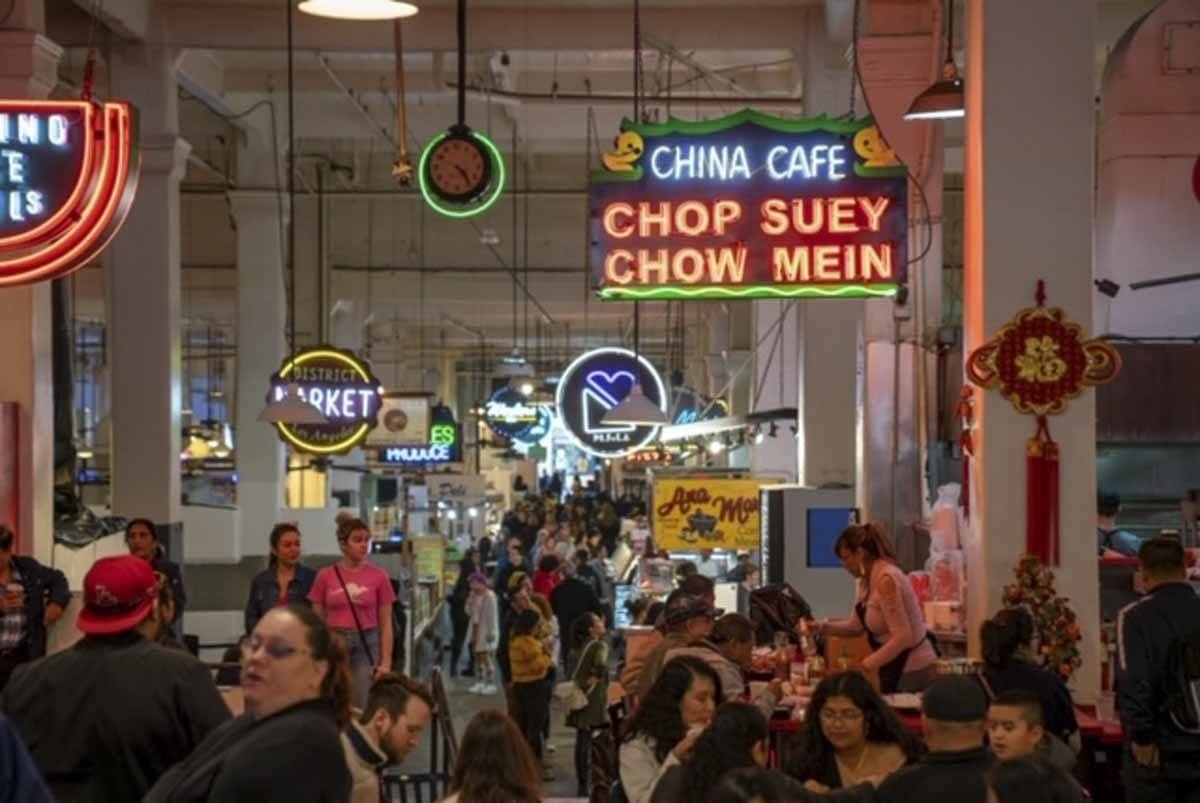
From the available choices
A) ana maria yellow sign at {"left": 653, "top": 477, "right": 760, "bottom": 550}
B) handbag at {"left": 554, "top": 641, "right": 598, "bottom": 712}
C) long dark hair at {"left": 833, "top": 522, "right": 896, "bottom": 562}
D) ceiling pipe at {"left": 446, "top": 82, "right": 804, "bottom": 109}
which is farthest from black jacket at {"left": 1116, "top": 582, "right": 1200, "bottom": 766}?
ceiling pipe at {"left": 446, "top": 82, "right": 804, "bottom": 109}

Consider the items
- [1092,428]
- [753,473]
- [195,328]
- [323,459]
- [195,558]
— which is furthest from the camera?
[195,328]

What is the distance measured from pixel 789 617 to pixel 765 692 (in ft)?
10.6

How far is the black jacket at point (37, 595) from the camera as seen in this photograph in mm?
10211

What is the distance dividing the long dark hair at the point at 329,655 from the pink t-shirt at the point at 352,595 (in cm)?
664

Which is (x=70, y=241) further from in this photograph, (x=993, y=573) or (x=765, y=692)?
(x=993, y=573)

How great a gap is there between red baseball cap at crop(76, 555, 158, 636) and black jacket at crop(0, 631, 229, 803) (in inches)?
3.9

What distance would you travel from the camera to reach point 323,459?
25828 millimetres

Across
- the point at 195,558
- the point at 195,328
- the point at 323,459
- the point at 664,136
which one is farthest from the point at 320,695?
the point at 195,328

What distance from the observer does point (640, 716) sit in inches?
277

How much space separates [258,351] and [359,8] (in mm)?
15354

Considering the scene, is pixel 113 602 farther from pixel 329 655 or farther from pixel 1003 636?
pixel 1003 636

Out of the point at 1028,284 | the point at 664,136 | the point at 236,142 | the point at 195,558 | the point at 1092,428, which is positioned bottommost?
the point at 195,558

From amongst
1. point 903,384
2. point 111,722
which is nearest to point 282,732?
point 111,722

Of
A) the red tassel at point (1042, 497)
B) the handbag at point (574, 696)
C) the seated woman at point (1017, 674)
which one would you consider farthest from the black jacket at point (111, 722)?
the handbag at point (574, 696)
